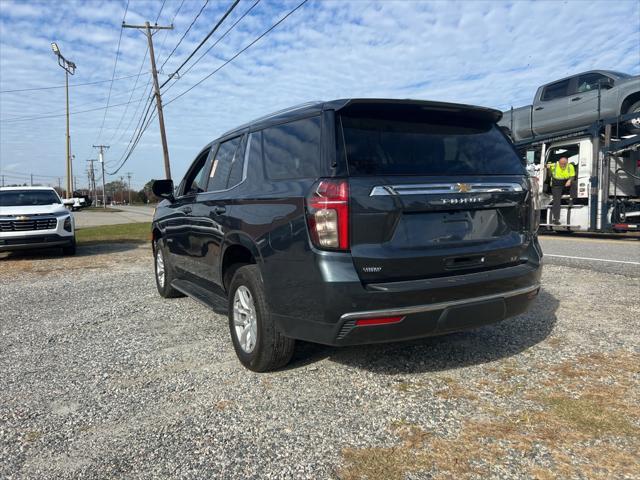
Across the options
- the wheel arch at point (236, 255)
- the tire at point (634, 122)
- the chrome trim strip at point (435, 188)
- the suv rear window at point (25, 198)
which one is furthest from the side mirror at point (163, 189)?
the tire at point (634, 122)

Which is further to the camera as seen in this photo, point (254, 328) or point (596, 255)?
point (596, 255)

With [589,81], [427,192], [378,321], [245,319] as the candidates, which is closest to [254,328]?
[245,319]

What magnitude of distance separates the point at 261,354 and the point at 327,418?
0.73 meters

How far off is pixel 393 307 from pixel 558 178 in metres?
11.3

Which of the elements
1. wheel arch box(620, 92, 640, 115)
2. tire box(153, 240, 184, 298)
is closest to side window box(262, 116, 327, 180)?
tire box(153, 240, 184, 298)

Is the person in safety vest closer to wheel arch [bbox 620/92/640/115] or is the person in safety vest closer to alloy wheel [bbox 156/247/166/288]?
wheel arch [bbox 620/92/640/115]

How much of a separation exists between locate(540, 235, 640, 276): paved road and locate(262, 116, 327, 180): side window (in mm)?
5762

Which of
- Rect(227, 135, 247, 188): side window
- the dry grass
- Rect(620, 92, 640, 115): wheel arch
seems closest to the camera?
the dry grass

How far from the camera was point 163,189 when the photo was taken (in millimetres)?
5652

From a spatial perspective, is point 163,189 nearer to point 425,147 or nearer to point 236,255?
point 236,255

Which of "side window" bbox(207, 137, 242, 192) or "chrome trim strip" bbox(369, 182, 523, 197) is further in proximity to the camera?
"side window" bbox(207, 137, 242, 192)

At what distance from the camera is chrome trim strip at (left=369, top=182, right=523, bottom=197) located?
2.82 meters

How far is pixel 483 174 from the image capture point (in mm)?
3232

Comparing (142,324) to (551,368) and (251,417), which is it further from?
(551,368)
